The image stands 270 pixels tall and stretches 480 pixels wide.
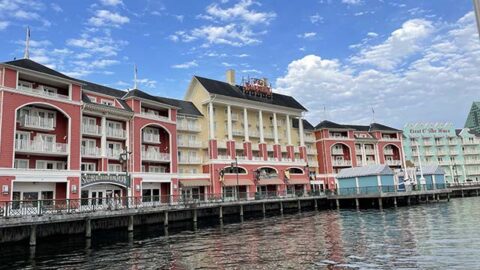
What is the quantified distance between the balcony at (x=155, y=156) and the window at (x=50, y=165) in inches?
405

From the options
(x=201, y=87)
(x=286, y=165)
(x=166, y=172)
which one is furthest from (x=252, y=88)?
(x=166, y=172)

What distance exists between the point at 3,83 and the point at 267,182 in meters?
40.5

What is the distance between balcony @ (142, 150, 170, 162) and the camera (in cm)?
4838

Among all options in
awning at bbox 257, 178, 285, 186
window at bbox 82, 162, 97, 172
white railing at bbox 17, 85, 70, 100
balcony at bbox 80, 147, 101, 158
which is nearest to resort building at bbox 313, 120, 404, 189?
awning at bbox 257, 178, 285, 186

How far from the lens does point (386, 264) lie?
660 inches

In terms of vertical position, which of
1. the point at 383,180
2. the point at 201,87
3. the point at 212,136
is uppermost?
the point at 201,87

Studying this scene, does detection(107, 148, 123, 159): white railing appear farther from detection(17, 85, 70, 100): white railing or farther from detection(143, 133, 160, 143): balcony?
detection(17, 85, 70, 100): white railing

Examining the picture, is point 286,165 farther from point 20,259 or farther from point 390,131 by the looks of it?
point 20,259

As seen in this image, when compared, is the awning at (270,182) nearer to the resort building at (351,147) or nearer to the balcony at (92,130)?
the resort building at (351,147)

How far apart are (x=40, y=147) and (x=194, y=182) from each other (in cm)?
2246

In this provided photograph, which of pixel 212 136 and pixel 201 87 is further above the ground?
pixel 201 87

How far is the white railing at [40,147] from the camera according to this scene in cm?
3578

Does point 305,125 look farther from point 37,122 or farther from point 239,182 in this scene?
point 37,122

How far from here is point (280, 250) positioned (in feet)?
72.3
